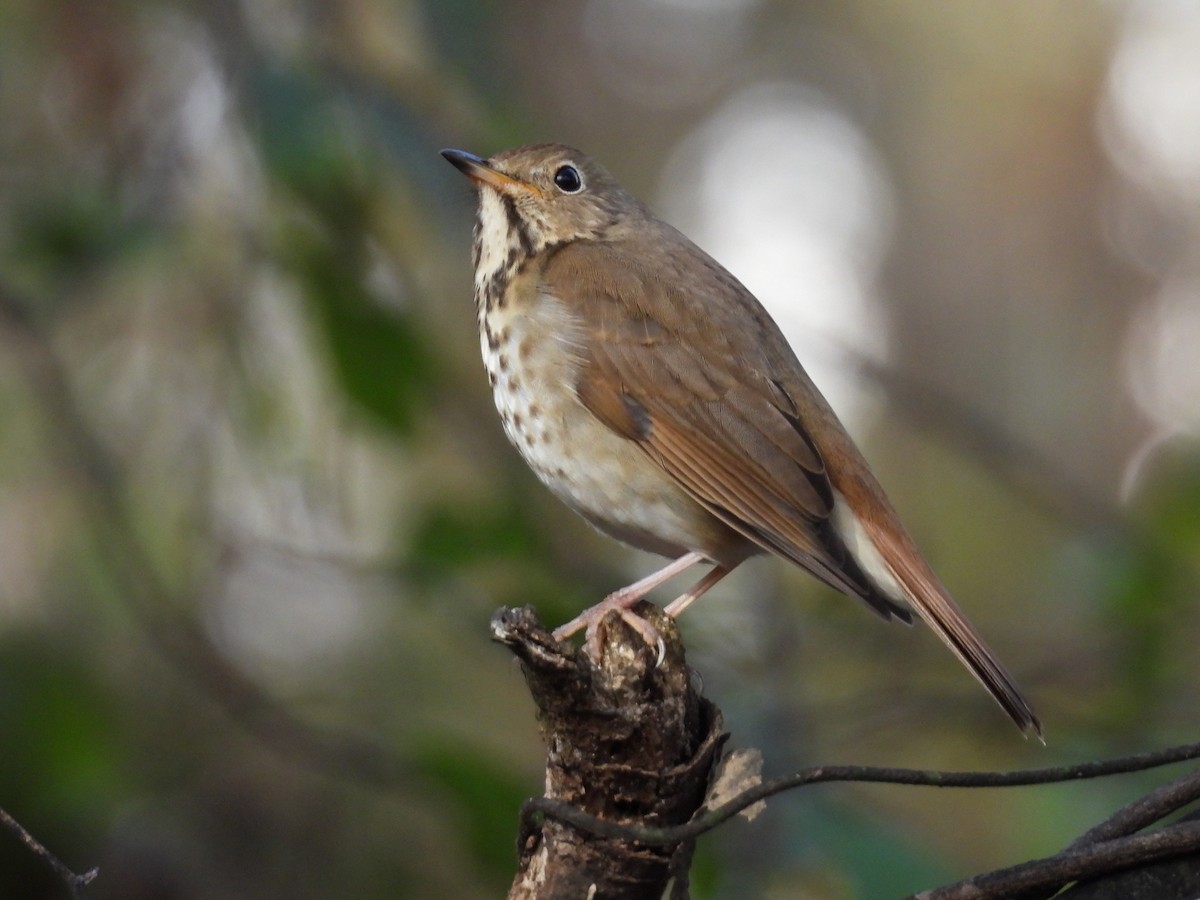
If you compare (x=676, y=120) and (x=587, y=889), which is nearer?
(x=587, y=889)

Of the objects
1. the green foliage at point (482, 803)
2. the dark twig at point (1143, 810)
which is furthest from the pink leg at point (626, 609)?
the dark twig at point (1143, 810)

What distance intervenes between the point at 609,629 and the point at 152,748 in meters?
3.62

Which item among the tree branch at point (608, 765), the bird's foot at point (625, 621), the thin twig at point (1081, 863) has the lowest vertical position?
the thin twig at point (1081, 863)

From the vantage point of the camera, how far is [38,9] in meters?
4.72

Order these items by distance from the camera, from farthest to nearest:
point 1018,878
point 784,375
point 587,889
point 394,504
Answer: point 394,504 → point 784,375 → point 587,889 → point 1018,878

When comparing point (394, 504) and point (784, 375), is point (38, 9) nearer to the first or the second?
point (394, 504)

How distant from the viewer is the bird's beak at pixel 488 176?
3.93 meters

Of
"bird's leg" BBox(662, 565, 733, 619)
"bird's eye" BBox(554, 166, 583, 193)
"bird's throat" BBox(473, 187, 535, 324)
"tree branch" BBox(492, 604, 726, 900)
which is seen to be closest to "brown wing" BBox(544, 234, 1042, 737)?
"bird's throat" BBox(473, 187, 535, 324)

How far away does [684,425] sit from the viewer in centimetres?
350

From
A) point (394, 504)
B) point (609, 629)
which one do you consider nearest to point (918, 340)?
point (394, 504)

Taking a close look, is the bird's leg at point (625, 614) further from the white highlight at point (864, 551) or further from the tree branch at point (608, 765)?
the white highlight at point (864, 551)

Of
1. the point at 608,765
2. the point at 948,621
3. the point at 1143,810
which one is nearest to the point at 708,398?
the point at 948,621

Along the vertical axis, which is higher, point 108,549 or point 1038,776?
point 108,549

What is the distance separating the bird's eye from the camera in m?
4.14
